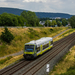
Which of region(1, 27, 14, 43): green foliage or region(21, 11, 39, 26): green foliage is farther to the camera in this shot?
region(21, 11, 39, 26): green foliage

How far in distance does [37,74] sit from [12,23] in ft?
218

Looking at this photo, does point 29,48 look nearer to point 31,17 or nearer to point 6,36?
point 6,36

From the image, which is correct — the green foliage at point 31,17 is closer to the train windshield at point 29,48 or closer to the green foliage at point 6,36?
the green foliage at point 6,36

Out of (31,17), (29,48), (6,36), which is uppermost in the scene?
(31,17)

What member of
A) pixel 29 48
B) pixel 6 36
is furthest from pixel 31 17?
pixel 29 48

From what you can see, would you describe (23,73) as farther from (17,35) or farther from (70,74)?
(17,35)

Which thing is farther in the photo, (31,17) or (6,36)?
(31,17)

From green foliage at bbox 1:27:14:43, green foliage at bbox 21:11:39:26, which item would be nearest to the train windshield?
green foliage at bbox 1:27:14:43

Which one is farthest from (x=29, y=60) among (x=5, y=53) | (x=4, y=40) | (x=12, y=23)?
(x=12, y=23)

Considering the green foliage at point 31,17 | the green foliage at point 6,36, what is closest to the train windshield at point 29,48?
the green foliage at point 6,36

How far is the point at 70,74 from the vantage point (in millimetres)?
16375

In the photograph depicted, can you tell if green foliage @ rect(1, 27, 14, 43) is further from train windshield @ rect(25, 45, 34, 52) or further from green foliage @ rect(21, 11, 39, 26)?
green foliage @ rect(21, 11, 39, 26)

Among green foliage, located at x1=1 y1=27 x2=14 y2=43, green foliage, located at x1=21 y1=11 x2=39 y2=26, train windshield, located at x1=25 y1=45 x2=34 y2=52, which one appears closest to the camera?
train windshield, located at x1=25 y1=45 x2=34 y2=52

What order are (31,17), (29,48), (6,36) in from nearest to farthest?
1. (29,48)
2. (6,36)
3. (31,17)
